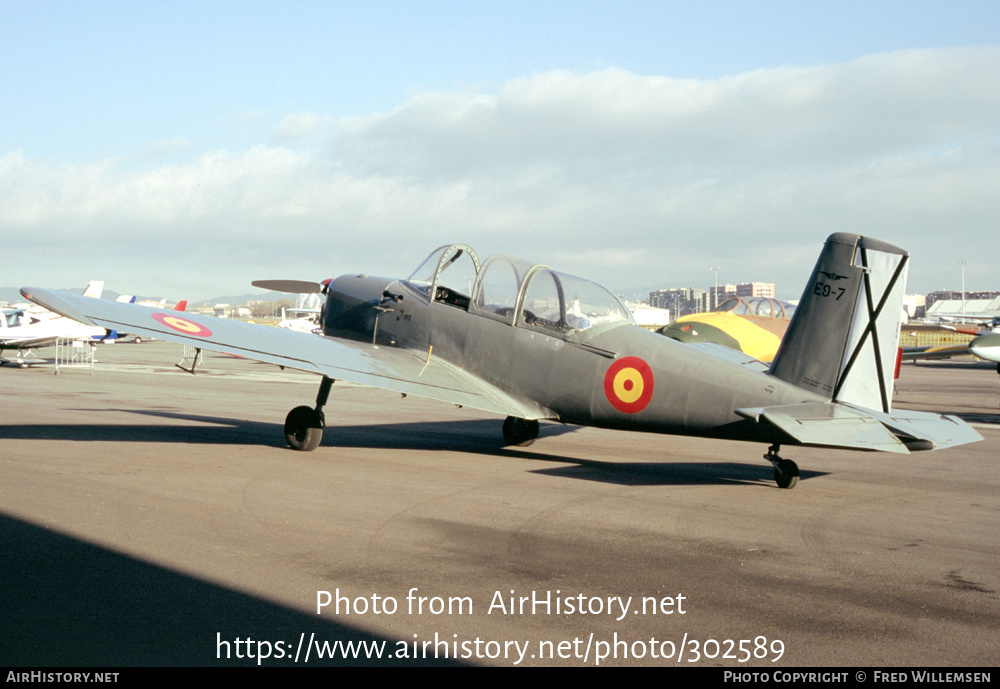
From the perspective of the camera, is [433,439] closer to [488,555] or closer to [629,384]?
[629,384]

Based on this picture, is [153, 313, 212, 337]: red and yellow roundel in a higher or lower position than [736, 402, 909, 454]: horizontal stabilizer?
higher

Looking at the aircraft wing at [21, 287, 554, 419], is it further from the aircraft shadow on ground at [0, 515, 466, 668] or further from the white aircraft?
the white aircraft

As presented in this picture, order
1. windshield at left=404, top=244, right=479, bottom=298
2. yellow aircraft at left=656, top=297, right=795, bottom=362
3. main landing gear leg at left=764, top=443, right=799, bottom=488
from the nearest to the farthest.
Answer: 1. main landing gear leg at left=764, top=443, right=799, bottom=488
2. windshield at left=404, top=244, right=479, bottom=298
3. yellow aircraft at left=656, top=297, right=795, bottom=362

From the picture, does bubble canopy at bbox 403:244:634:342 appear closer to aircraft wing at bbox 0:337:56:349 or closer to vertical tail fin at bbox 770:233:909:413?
vertical tail fin at bbox 770:233:909:413

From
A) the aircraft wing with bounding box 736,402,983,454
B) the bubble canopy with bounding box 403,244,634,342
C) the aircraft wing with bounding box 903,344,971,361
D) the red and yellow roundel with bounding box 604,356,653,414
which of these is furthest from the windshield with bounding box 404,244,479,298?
the aircraft wing with bounding box 903,344,971,361

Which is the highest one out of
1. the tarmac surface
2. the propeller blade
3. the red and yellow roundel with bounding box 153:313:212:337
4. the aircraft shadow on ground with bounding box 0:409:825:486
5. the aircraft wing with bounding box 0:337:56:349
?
the propeller blade

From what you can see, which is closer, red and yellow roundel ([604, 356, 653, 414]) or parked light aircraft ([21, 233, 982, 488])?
parked light aircraft ([21, 233, 982, 488])

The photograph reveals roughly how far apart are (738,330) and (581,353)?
899 centimetres

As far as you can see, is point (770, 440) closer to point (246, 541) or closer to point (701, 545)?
point (701, 545)

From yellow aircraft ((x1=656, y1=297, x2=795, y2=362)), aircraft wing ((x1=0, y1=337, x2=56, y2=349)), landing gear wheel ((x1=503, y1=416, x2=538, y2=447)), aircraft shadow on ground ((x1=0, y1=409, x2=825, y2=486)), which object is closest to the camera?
aircraft shadow on ground ((x1=0, y1=409, x2=825, y2=486))

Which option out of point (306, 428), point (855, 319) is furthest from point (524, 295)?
point (855, 319)

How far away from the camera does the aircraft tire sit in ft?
27.6

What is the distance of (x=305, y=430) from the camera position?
416 inches

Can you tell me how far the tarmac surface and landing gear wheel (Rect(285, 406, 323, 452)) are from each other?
0.24m
